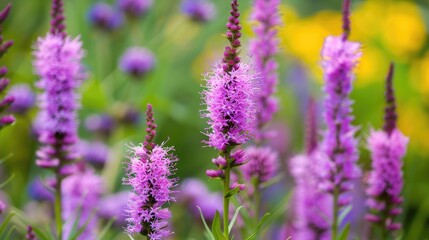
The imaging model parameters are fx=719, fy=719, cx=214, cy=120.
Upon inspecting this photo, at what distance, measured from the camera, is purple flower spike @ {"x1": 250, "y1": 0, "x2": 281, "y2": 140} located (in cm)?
334

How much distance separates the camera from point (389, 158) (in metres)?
2.96

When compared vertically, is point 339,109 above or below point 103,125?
below

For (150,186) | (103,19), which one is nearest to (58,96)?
(150,186)

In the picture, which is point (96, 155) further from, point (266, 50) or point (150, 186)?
point (150, 186)

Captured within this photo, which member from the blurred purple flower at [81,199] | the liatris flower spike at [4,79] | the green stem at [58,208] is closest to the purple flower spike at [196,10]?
the blurred purple flower at [81,199]

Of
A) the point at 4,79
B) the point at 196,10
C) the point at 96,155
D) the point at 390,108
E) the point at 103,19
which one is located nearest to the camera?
the point at 4,79

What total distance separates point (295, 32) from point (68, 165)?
5.67 meters

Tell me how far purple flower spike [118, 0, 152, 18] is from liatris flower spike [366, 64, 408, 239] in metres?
3.16

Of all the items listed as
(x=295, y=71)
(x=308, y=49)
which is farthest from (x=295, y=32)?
(x=295, y=71)

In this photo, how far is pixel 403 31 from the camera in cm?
808

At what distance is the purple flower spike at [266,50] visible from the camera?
131 inches

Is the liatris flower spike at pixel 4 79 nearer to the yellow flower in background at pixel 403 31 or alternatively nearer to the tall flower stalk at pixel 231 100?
the tall flower stalk at pixel 231 100

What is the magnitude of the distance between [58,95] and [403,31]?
5.90m

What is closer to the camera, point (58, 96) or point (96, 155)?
point (58, 96)
